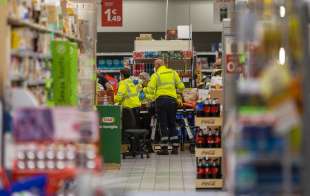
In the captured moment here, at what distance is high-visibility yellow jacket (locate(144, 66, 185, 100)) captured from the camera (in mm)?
15008

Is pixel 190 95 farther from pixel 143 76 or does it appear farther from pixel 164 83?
pixel 164 83

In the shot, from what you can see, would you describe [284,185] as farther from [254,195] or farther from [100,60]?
[100,60]

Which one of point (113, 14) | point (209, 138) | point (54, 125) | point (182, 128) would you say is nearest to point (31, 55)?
point (54, 125)

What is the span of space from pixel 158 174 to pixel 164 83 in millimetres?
3280

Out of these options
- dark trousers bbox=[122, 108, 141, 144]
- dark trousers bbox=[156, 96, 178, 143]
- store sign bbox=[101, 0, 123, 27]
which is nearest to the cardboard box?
dark trousers bbox=[122, 108, 141, 144]

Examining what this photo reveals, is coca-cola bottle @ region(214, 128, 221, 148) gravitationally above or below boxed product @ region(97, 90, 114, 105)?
below

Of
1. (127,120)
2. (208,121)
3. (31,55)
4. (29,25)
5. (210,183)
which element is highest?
(29,25)

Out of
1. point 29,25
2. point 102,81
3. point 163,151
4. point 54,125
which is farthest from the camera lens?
point 102,81

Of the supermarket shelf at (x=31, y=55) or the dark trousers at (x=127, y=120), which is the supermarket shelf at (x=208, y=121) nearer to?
the supermarket shelf at (x=31, y=55)

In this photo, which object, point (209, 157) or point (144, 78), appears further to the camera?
point (144, 78)

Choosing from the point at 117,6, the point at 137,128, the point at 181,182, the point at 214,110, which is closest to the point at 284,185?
the point at 214,110

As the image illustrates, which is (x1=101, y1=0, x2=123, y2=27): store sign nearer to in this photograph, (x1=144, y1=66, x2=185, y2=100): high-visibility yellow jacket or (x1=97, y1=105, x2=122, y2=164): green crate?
(x1=144, y1=66, x2=185, y2=100): high-visibility yellow jacket

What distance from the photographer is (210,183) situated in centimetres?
1016

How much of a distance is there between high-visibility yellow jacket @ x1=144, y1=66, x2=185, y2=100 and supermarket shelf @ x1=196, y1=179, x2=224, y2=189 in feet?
16.6
